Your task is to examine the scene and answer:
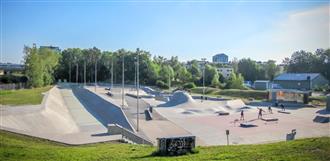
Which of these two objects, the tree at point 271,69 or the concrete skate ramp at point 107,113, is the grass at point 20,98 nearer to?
the concrete skate ramp at point 107,113

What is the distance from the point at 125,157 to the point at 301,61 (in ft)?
297

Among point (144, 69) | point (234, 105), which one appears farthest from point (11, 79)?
point (234, 105)

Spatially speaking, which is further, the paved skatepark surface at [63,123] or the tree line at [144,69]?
the tree line at [144,69]

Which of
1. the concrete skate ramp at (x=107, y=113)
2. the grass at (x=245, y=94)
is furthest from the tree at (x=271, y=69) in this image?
the concrete skate ramp at (x=107, y=113)

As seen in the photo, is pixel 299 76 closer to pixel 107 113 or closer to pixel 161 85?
pixel 161 85

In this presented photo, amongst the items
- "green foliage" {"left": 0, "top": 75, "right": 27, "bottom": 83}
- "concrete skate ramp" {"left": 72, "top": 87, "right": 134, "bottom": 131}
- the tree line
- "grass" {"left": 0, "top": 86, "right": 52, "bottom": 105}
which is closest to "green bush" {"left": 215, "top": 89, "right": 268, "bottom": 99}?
the tree line

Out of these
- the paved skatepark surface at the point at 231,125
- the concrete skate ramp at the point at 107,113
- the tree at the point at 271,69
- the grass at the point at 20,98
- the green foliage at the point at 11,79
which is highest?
the tree at the point at 271,69

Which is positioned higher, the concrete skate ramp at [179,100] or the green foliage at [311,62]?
the green foliage at [311,62]

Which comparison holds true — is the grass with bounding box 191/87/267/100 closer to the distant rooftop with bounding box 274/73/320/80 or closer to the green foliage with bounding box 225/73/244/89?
the green foliage with bounding box 225/73/244/89

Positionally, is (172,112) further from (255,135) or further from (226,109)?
(255,135)

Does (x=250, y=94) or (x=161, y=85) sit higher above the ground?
(x=161, y=85)

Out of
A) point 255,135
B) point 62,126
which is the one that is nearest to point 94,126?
point 62,126

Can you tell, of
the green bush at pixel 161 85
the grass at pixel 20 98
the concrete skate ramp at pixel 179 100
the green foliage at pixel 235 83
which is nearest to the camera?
the grass at pixel 20 98

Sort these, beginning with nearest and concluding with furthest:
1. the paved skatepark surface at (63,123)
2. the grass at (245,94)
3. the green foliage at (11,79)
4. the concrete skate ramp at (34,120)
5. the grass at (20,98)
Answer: the paved skatepark surface at (63,123) < the concrete skate ramp at (34,120) < the grass at (20,98) < the grass at (245,94) < the green foliage at (11,79)
